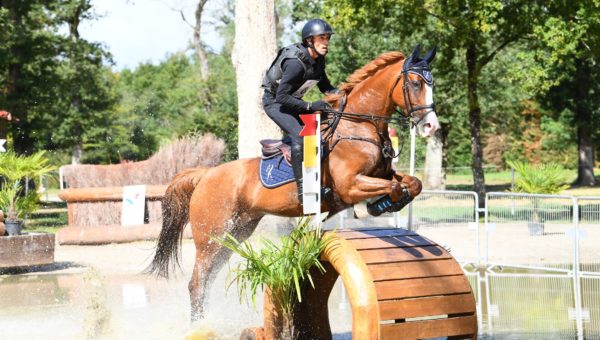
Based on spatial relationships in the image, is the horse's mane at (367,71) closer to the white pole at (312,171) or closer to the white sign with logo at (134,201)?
the white pole at (312,171)

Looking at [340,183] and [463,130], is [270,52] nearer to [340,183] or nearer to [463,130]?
[340,183]

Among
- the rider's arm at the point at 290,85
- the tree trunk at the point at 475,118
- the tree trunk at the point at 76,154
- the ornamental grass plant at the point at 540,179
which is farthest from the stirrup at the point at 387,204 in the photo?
the tree trunk at the point at 76,154

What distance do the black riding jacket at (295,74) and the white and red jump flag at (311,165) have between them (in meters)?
0.41

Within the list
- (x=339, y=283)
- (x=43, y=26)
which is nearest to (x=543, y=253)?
(x=339, y=283)

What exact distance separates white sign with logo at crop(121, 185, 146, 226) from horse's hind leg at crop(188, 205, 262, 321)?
28.5 ft

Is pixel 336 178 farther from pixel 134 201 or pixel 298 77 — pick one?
pixel 134 201

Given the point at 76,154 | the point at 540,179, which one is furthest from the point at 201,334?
the point at 76,154

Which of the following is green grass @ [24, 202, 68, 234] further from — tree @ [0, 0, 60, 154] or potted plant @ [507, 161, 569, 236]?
potted plant @ [507, 161, 569, 236]

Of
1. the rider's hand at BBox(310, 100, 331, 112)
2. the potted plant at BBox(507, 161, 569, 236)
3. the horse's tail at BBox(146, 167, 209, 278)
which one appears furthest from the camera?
the potted plant at BBox(507, 161, 569, 236)

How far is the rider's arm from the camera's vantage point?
276 inches

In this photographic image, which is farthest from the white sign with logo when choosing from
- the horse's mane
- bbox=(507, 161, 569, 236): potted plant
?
the horse's mane

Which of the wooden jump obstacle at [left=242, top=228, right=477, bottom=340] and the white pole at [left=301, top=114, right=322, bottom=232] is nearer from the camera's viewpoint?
the wooden jump obstacle at [left=242, top=228, right=477, bottom=340]

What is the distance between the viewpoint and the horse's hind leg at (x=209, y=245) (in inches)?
312

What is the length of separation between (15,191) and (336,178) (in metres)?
7.56
